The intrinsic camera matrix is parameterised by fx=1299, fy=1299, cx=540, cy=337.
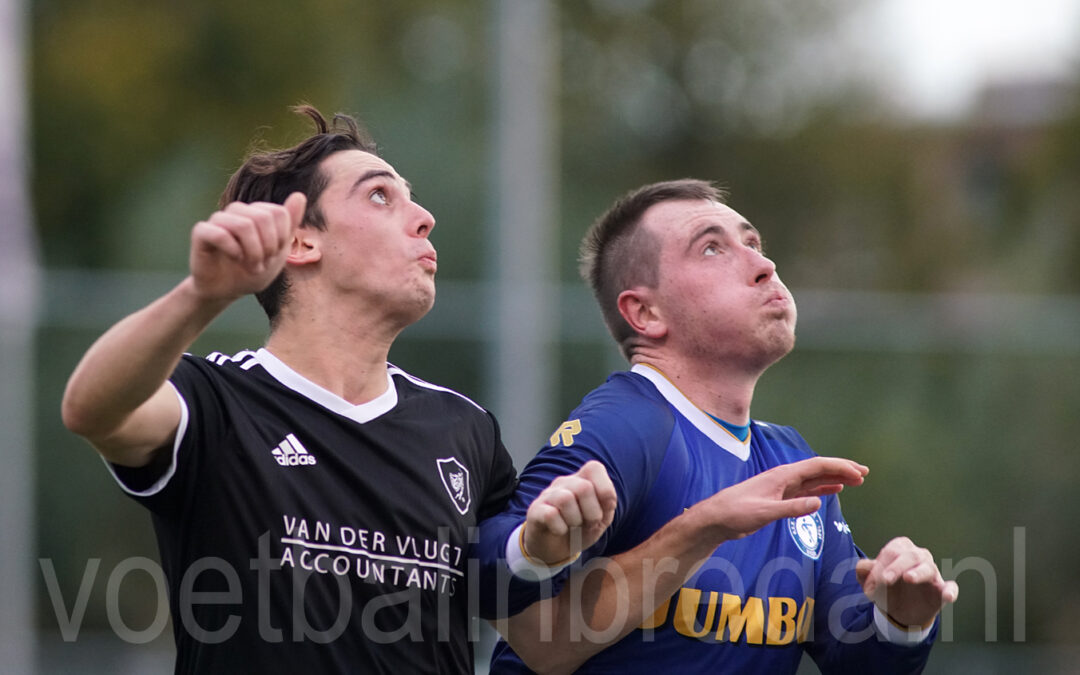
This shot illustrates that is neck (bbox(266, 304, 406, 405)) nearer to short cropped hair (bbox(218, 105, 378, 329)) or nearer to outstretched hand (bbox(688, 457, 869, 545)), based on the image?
short cropped hair (bbox(218, 105, 378, 329))

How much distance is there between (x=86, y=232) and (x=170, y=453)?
8173mm

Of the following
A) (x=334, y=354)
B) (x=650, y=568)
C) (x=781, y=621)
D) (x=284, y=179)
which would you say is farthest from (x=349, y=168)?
(x=781, y=621)

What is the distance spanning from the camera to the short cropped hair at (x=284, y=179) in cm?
342

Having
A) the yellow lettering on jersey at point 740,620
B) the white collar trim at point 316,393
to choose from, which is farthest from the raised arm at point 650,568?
the white collar trim at point 316,393

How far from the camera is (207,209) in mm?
10312

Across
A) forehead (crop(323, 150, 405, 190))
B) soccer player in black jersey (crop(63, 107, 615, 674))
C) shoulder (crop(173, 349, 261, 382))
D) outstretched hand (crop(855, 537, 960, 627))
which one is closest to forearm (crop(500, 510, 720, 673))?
soccer player in black jersey (crop(63, 107, 615, 674))

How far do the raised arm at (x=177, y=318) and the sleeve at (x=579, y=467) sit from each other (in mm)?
1017

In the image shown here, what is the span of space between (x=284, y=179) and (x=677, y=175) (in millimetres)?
8276

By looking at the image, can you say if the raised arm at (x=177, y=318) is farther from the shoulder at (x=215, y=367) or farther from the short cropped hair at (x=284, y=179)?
the short cropped hair at (x=284, y=179)

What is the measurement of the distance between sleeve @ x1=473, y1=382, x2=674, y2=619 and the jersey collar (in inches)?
3.5

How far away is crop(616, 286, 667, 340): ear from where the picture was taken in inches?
149

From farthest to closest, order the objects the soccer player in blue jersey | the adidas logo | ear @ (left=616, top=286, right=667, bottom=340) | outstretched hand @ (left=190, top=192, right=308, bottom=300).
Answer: ear @ (left=616, top=286, right=667, bottom=340) → the soccer player in blue jersey → the adidas logo → outstretched hand @ (left=190, top=192, right=308, bottom=300)

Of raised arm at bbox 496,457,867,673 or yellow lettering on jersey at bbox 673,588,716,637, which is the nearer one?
raised arm at bbox 496,457,867,673

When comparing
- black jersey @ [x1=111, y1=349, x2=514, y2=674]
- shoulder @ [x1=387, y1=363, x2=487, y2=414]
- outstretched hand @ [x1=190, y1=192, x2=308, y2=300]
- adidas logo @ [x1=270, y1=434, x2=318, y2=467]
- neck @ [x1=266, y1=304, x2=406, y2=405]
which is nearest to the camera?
outstretched hand @ [x1=190, y1=192, x2=308, y2=300]
